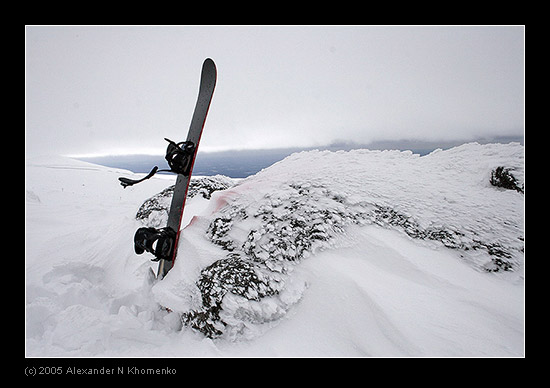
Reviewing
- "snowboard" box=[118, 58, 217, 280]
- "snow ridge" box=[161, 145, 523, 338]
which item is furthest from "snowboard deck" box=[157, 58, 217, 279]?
"snow ridge" box=[161, 145, 523, 338]

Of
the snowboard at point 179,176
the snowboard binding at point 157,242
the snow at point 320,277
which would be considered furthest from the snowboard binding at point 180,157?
the snow at point 320,277

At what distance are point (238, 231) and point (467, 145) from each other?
4.98 meters

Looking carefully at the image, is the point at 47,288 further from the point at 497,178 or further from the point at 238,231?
the point at 497,178

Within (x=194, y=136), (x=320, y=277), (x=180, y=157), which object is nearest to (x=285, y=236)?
(x=320, y=277)

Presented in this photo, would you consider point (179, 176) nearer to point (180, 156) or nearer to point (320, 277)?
point (180, 156)

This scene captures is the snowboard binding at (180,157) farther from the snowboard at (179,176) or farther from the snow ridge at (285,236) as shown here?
the snow ridge at (285,236)

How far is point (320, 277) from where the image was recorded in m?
2.45

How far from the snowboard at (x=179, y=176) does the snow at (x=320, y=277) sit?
0.23 meters

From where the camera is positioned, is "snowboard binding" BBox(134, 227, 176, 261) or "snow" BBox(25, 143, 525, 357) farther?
"snowboard binding" BBox(134, 227, 176, 261)

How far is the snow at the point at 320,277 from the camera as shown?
79.5 inches

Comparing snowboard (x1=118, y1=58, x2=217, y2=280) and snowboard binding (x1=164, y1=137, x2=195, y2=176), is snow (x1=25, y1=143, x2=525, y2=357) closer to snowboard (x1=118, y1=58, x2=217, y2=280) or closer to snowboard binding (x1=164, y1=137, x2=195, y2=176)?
snowboard (x1=118, y1=58, x2=217, y2=280)

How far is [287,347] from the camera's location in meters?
2.06

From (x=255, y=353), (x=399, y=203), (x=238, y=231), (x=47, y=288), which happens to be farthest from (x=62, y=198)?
(x=399, y=203)

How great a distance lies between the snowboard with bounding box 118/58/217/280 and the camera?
2.77 metres
